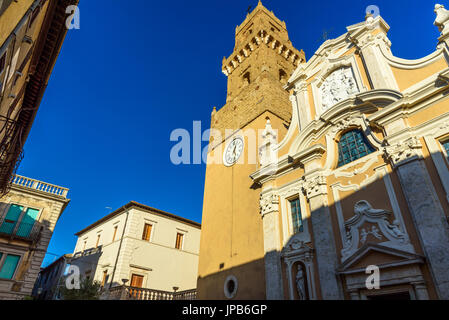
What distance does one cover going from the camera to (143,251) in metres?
21.5

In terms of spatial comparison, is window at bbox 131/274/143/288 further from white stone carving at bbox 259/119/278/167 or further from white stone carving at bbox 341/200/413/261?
white stone carving at bbox 341/200/413/261

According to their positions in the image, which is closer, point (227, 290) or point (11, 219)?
point (227, 290)

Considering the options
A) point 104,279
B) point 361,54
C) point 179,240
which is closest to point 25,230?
point 104,279

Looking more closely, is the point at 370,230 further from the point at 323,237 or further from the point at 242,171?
the point at 242,171

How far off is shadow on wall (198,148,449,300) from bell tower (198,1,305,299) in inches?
34.7

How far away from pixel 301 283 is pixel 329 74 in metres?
9.61

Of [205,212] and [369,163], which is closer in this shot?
[369,163]

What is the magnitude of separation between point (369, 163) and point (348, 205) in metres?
1.69

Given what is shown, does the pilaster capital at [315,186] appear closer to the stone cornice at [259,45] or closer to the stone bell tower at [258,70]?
the stone bell tower at [258,70]

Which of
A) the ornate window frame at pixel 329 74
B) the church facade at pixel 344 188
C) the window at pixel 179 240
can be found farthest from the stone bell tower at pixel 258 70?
the window at pixel 179 240

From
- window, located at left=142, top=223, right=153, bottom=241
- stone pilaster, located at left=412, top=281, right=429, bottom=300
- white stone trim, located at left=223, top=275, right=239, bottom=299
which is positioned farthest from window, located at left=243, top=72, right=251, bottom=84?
stone pilaster, located at left=412, top=281, right=429, bottom=300

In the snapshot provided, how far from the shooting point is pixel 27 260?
57.2ft
